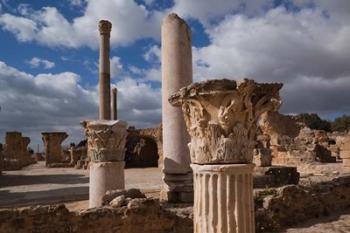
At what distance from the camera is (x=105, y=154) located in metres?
9.89

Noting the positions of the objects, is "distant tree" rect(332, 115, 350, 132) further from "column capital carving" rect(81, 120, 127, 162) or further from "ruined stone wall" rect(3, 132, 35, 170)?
"column capital carving" rect(81, 120, 127, 162)

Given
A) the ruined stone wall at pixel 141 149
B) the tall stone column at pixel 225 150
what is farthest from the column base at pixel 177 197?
the ruined stone wall at pixel 141 149

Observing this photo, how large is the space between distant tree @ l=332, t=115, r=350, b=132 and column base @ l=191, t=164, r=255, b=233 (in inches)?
2429

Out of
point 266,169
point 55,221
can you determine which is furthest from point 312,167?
point 55,221

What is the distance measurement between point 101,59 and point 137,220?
31.7 feet

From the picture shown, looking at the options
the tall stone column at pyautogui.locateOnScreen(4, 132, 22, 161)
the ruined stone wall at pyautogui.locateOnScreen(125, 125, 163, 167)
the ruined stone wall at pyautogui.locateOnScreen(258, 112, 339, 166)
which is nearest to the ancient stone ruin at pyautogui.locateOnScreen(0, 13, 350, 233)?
the ruined stone wall at pyautogui.locateOnScreen(258, 112, 339, 166)

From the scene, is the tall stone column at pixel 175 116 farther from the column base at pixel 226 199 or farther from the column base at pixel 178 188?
the column base at pixel 226 199

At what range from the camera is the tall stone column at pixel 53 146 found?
35312 millimetres

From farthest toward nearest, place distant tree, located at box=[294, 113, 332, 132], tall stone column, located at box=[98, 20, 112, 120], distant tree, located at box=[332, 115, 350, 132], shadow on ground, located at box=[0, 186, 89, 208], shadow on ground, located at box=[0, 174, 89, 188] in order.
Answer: distant tree, located at box=[294, 113, 332, 132]
distant tree, located at box=[332, 115, 350, 132]
shadow on ground, located at box=[0, 174, 89, 188]
tall stone column, located at box=[98, 20, 112, 120]
shadow on ground, located at box=[0, 186, 89, 208]

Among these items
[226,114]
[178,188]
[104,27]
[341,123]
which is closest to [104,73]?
[104,27]

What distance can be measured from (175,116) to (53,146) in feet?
93.8

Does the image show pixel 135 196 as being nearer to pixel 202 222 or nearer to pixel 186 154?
pixel 186 154

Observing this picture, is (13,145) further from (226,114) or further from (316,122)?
(316,122)

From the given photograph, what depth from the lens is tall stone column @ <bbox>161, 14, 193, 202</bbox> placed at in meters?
9.71
